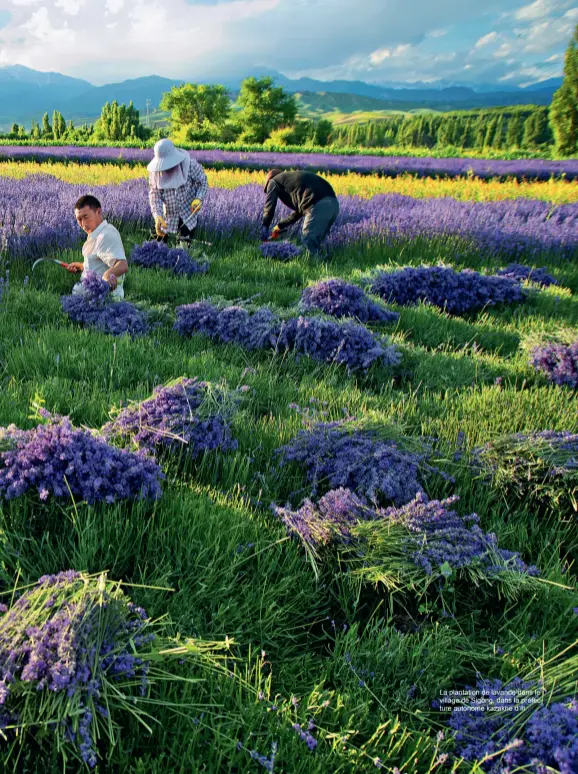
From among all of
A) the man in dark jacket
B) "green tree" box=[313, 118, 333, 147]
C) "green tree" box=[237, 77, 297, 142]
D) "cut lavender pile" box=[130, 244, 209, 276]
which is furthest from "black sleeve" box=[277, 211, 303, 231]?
"green tree" box=[237, 77, 297, 142]

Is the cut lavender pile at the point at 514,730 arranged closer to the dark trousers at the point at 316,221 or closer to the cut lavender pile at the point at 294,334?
the cut lavender pile at the point at 294,334

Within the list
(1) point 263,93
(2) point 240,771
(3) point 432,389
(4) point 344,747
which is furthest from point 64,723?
(1) point 263,93

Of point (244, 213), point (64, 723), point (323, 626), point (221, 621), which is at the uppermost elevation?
point (244, 213)

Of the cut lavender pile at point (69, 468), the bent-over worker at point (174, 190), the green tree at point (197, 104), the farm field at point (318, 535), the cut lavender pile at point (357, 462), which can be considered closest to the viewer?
the farm field at point (318, 535)

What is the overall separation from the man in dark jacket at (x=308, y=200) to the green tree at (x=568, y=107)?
45706mm

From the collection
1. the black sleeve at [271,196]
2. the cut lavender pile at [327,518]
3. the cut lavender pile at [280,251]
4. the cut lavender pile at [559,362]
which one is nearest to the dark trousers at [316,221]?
the cut lavender pile at [280,251]

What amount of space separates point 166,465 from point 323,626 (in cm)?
103

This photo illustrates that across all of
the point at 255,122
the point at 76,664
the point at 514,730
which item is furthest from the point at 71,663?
the point at 255,122

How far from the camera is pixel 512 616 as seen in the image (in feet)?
6.06

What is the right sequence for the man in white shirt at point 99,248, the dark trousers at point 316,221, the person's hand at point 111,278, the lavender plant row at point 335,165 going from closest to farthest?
the person's hand at point 111,278 → the man in white shirt at point 99,248 → the dark trousers at point 316,221 → the lavender plant row at point 335,165

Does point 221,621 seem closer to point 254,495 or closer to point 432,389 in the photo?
point 254,495

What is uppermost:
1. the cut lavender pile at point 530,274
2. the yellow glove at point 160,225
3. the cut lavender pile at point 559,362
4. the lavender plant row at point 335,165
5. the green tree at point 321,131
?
the green tree at point 321,131

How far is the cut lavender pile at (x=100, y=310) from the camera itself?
4.27m

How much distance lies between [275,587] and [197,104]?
259 ft
